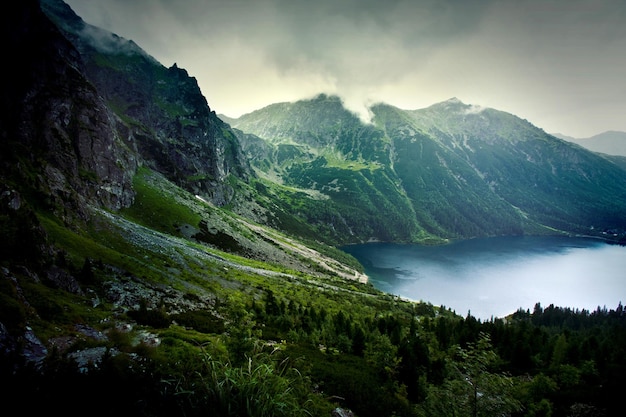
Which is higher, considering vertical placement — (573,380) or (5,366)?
(5,366)

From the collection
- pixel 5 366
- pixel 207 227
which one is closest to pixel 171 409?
pixel 5 366

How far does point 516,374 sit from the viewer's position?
43.6 metres

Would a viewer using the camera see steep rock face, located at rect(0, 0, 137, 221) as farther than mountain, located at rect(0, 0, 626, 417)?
Yes

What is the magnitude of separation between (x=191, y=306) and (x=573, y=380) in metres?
45.8

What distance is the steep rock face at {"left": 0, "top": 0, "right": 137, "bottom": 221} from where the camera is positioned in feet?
192

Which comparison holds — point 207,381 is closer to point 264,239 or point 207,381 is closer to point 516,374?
point 516,374

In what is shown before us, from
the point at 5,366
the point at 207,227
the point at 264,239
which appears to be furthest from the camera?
the point at 264,239

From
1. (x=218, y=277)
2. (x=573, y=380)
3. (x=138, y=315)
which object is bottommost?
(x=218, y=277)

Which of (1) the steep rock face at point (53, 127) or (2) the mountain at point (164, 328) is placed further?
(1) the steep rock face at point (53, 127)

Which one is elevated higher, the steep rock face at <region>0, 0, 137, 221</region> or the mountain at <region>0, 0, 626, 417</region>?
the steep rock face at <region>0, 0, 137, 221</region>

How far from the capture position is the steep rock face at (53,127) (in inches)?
2302

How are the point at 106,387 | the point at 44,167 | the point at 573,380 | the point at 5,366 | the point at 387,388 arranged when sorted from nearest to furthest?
1. the point at 5,366
2. the point at 106,387
3. the point at 387,388
4. the point at 573,380
5. the point at 44,167

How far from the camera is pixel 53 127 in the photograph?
8275cm

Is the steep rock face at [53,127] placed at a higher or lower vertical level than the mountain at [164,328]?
higher
